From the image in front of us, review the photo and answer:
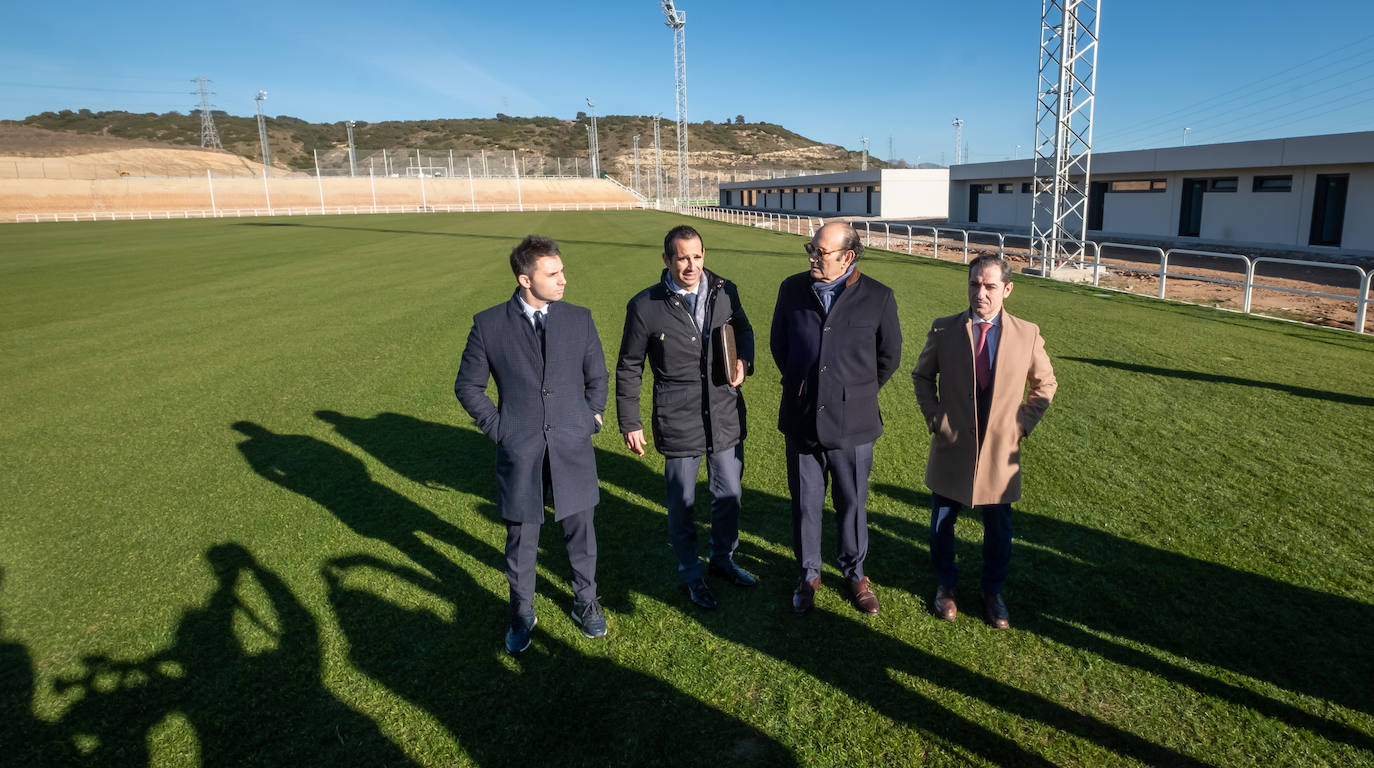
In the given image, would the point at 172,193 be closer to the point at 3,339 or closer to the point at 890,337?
the point at 3,339

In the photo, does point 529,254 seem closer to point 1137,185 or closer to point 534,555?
point 534,555

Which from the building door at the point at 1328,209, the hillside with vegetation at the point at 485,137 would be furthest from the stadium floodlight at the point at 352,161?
the building door at the point at 1328,209

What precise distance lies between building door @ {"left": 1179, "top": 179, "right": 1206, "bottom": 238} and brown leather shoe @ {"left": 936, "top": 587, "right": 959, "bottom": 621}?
96.9 feet

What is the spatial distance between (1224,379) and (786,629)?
20.8 feet

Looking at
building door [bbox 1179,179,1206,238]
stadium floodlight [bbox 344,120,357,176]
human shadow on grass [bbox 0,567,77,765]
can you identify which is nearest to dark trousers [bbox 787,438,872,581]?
human shadow on grass [bbox 0,567,77,765]

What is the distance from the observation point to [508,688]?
10.1 ft

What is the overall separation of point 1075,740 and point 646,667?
1621 millimetres

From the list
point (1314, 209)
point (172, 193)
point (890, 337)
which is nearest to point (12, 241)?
point (172, 193)

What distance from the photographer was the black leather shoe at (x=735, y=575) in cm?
384

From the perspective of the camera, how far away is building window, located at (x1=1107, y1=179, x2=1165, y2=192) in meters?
28.6

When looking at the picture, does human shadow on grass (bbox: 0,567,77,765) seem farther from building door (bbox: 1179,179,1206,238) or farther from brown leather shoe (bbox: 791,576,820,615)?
building door (bbox: 1179,179,1206,238)

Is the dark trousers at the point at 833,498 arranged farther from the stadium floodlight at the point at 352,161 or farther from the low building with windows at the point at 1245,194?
the stadium floodlight at the point at 352,161

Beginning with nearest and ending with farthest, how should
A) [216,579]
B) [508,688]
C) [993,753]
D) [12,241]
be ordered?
[993,753] → [508,688] → [216,579] → [12,241]

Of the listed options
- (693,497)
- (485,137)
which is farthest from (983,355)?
(485,137)
